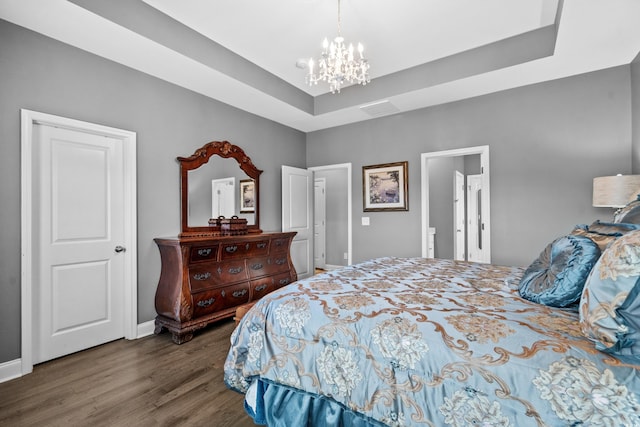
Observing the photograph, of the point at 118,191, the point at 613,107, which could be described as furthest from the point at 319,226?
the point at 613,107

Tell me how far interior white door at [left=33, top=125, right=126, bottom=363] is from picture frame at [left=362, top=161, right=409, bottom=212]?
319 centimetres

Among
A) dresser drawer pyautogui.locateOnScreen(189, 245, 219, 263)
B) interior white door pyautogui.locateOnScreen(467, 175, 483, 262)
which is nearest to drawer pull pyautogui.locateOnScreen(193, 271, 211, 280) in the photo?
dresser drawer pyautogui.locateOnScreen(189, 245, 219, 263)

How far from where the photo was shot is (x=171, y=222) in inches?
133

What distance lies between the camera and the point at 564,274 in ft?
4.44

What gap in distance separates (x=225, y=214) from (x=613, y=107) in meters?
4.39

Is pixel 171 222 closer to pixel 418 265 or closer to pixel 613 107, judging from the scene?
pixel 418 265

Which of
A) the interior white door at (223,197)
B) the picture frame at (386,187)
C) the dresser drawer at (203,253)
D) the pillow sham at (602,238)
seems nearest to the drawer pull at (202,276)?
the dresser drawer at (203,253)

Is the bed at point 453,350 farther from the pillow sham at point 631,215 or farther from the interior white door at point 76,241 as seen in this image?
the interior white door at point 76,241

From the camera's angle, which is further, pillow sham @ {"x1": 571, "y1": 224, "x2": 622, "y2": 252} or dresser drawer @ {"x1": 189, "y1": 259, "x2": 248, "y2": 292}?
dresser drawer @ {"x1": 189, "y1": 259, "x2": 248, "y2": 292}

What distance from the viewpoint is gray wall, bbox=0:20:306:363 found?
90.3 inches

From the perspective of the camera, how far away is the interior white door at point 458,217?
5.89 metres

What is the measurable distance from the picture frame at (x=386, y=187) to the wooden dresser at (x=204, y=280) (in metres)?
1.83

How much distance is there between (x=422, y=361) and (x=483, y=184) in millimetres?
3221

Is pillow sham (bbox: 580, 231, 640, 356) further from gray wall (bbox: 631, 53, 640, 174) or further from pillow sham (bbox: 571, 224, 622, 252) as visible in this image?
gray wall (bbox: 631, 53, 640, 174)
